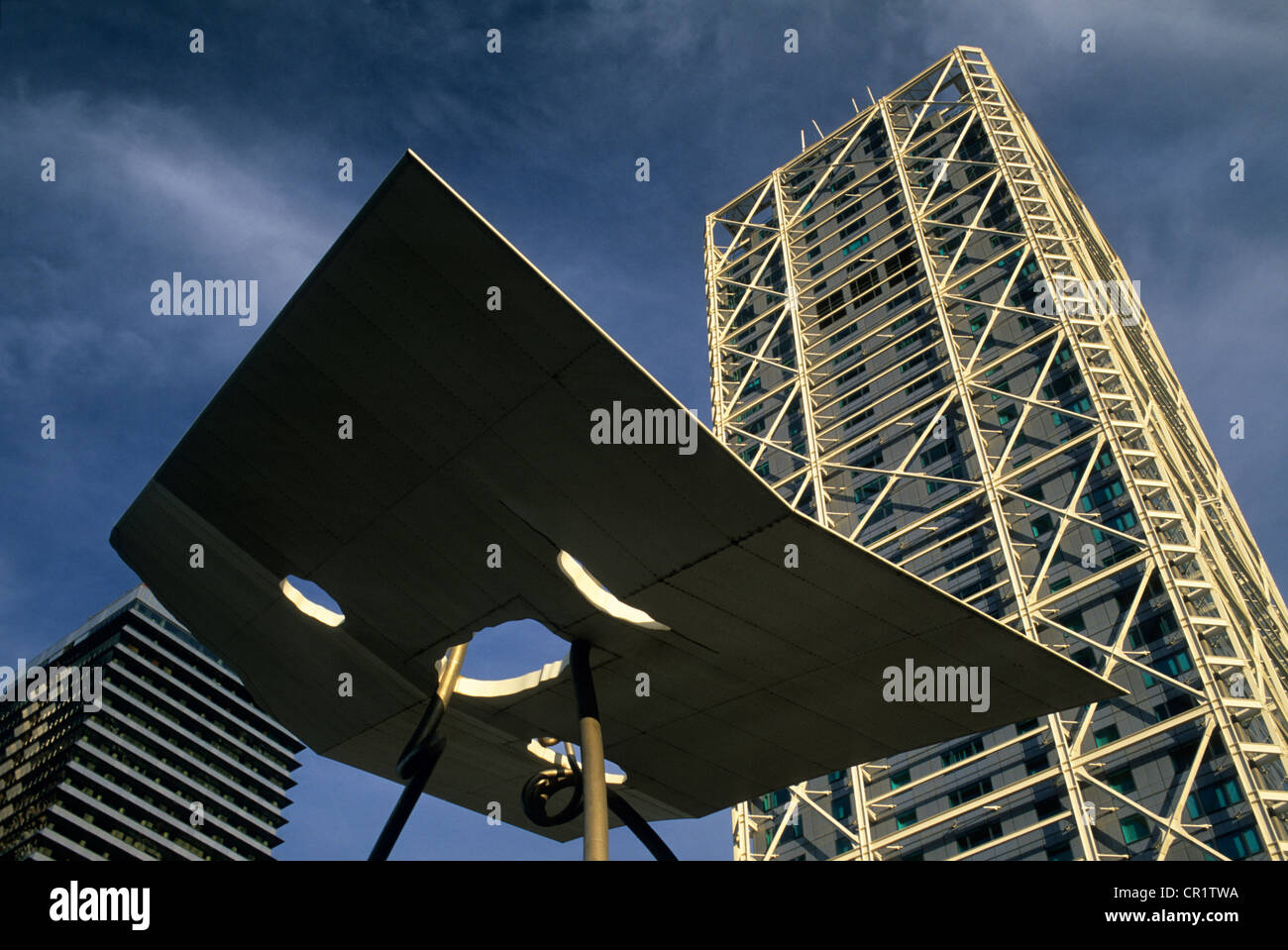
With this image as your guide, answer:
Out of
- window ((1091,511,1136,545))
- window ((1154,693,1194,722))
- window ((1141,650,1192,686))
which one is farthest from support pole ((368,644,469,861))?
window ((1091,511,1136,545))

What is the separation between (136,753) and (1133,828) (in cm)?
8850

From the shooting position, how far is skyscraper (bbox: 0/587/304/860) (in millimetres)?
87562

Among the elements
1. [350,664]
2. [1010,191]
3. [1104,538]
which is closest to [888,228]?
[1010,191]

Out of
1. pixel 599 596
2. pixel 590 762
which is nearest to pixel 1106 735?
pixel 590 762

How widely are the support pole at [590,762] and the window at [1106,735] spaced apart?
28108 millimetres

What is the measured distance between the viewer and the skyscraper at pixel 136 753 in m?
87.6

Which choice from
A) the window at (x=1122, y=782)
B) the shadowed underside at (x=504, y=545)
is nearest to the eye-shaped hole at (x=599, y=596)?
the shadowed underside at (x=504, y=545)

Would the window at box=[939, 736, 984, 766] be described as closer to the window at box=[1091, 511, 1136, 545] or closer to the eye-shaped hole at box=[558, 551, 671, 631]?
the window at box=[1091, 511, 1136, 545]

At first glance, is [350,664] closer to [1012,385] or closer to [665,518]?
[665,518]

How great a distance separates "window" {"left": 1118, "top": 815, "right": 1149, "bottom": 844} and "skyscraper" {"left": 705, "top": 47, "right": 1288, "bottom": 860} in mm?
73

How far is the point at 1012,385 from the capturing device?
49188 mm

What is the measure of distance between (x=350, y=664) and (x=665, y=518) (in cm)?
663

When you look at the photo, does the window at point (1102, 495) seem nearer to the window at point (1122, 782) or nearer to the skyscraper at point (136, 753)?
the window at point (1122, 782)

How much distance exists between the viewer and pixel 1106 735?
36438mm
